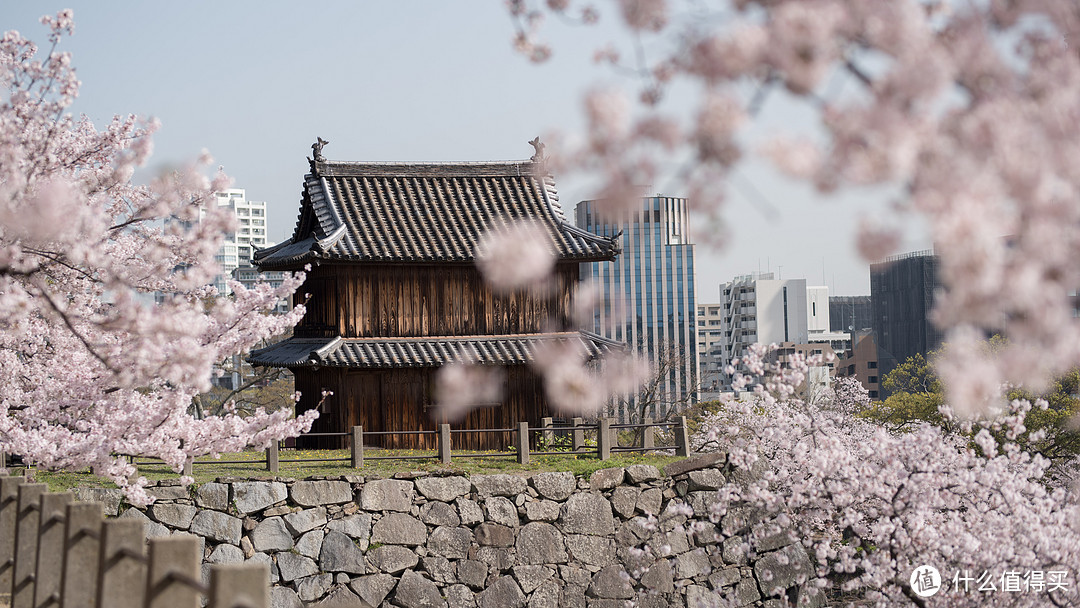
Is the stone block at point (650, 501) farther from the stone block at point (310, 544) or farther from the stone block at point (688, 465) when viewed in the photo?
the stone block at point (310, 544)

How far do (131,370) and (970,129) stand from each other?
6.58m

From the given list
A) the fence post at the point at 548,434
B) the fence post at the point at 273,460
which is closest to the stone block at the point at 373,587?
the fence post at the point at 273,460

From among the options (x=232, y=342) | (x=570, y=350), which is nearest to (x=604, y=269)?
(x=570, y=350)

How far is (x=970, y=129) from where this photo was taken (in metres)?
2.90

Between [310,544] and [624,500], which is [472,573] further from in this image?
[624,500]

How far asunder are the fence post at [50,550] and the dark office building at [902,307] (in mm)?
68767

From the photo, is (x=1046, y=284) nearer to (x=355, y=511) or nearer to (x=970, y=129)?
(x=970, y=129)

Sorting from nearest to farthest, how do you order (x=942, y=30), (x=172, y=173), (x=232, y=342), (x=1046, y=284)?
(x=1046, y=284) → (x=942, y=30) → (x=172, y=173) → (x=232, y=342)

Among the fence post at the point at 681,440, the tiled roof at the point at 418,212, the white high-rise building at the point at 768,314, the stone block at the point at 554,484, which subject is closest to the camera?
the stone block at the point at 554,484

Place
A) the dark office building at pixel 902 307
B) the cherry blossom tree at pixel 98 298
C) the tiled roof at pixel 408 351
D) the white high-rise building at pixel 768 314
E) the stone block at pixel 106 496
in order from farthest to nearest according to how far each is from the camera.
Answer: the white high-rise building at pixel 768 314 < the dark office building at pixel 902 307 < the tiled roof at pixel 408 351 < the stone block at pixel 106 496 < the cherry blossom tree at pixel 98 298

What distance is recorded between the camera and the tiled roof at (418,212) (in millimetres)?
16812

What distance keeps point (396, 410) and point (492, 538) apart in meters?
4.04

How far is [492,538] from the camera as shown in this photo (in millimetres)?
13602

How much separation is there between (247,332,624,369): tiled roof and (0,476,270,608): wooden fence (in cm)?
1081
